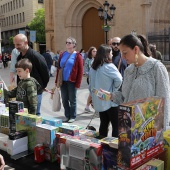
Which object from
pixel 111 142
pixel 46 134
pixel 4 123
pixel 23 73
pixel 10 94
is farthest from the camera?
pixel 10 94

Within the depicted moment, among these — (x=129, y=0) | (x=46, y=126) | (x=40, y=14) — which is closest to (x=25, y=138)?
(x=46, y=126)

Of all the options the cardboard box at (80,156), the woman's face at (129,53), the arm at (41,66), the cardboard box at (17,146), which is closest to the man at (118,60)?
the arm at (41,66)

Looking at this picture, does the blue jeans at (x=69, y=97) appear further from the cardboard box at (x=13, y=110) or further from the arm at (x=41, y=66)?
the cardboard box at (x=13, y=110)

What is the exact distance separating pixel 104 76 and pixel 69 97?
88.0 inches

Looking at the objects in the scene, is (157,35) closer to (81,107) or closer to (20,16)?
(81,107)

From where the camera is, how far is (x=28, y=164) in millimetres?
2471

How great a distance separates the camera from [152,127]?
198cm

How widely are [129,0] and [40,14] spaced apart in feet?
128

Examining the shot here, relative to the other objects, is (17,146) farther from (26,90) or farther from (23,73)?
(23,73)

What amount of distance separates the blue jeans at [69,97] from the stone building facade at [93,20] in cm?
1257

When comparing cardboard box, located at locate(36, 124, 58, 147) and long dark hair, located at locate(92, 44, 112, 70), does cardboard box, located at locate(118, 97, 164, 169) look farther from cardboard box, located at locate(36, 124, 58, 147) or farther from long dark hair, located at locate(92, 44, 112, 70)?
long dark hair, located at locate(92, 44, 112, 70)

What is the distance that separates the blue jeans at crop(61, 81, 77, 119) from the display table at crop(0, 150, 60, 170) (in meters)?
3.41

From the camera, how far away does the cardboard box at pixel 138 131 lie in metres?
1.79

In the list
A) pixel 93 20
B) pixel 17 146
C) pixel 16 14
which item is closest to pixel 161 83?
pixel 17 146
